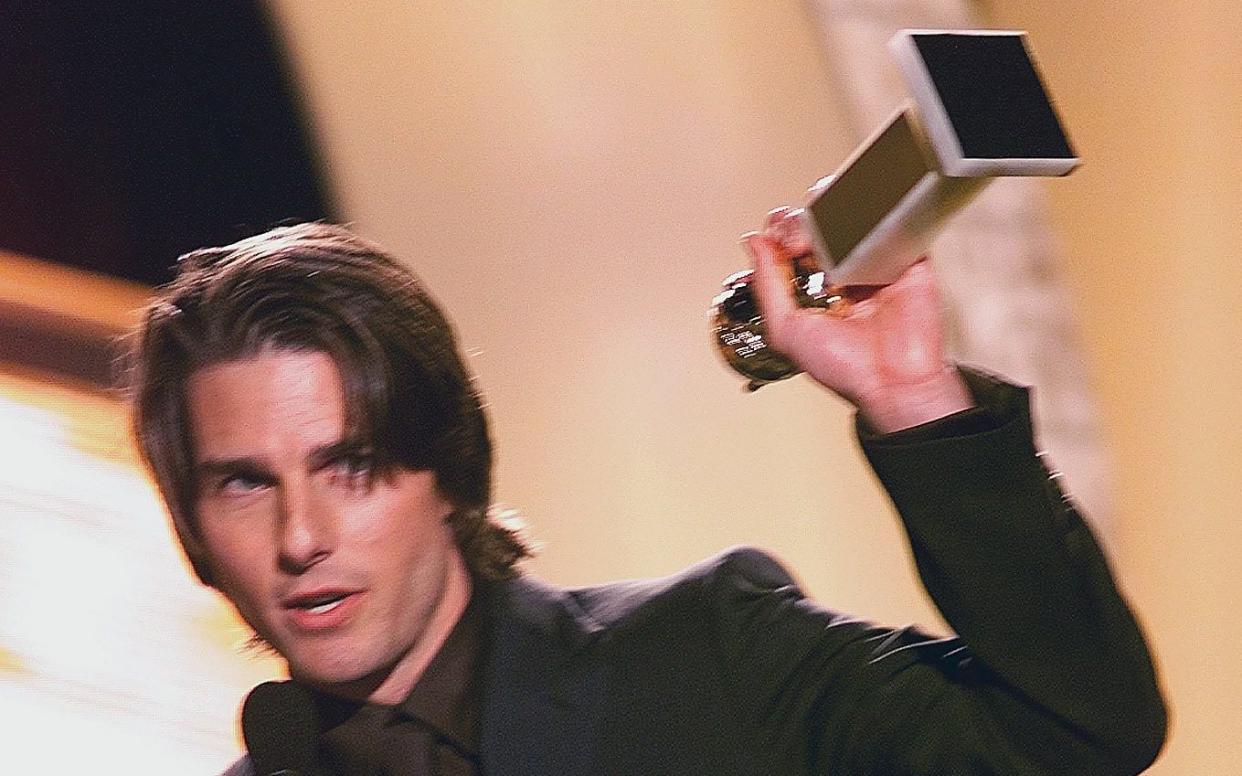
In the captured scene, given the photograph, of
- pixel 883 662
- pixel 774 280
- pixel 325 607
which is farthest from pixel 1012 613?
pixel 325 607

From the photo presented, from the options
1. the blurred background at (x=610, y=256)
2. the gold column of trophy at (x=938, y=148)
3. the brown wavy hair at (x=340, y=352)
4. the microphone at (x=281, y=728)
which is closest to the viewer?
the gold column of trophy at (x=938, y=148)

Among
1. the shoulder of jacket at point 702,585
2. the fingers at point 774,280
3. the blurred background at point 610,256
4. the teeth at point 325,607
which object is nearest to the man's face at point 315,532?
the teeth at point 325,607

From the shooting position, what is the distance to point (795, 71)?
8.61ft

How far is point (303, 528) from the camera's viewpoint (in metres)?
1.26

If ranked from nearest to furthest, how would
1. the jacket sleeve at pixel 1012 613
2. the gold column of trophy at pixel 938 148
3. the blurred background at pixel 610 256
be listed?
the gold column of trophy at pixel 938 148
the jacket sleeve at pixel 1012 613
the blurred background at pixel 610 256

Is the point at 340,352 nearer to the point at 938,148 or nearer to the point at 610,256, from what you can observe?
the point at 938,148

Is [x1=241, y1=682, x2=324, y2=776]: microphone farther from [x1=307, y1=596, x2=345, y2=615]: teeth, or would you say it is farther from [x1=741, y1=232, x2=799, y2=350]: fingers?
[x1=741, y1=232, x2=799, y2=350]: fingers

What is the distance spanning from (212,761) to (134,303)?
1.96 ft

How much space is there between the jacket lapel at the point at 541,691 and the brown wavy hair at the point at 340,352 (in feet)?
0.33

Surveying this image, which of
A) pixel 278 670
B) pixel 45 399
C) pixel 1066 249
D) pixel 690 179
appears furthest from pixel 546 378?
pixel 1066 249

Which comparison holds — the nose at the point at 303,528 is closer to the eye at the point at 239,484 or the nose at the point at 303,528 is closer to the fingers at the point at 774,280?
the eye at the point at 239,484

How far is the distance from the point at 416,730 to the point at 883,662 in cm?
40

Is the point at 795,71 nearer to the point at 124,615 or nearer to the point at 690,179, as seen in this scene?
the point at 690,179

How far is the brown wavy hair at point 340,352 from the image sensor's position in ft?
4.46
